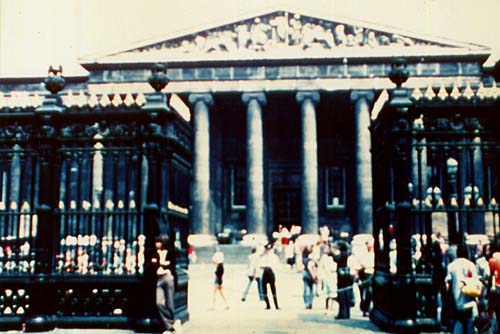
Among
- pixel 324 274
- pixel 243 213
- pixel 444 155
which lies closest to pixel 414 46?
pixel 243 213

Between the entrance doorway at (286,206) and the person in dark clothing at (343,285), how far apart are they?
3709 cm

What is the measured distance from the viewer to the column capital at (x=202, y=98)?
46969 millimetres

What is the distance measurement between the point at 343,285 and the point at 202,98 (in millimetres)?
31906

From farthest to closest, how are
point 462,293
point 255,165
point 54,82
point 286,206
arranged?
point 286,206 < point 255,165 < point 54,82 < point 462,293

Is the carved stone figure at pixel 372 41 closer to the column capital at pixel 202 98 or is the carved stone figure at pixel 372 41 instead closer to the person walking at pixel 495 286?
the column capital at pixel 202 98

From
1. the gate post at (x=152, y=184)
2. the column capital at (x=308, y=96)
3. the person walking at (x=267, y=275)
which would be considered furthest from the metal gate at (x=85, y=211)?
the column capital at (x=308, y=96)

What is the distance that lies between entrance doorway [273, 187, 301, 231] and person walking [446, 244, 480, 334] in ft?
141

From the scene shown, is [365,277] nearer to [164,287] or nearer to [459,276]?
[459,276]

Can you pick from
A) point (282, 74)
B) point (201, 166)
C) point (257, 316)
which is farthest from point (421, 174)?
point (282, 74)

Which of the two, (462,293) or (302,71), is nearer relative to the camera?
(462,293)

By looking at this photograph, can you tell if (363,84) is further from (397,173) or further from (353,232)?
(397,173)

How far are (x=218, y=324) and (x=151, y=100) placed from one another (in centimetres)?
483

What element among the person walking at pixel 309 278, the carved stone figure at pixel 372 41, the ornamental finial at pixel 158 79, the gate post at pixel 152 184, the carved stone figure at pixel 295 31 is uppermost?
the carved stone figure at pixel 295 31

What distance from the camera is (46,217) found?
1266cm
